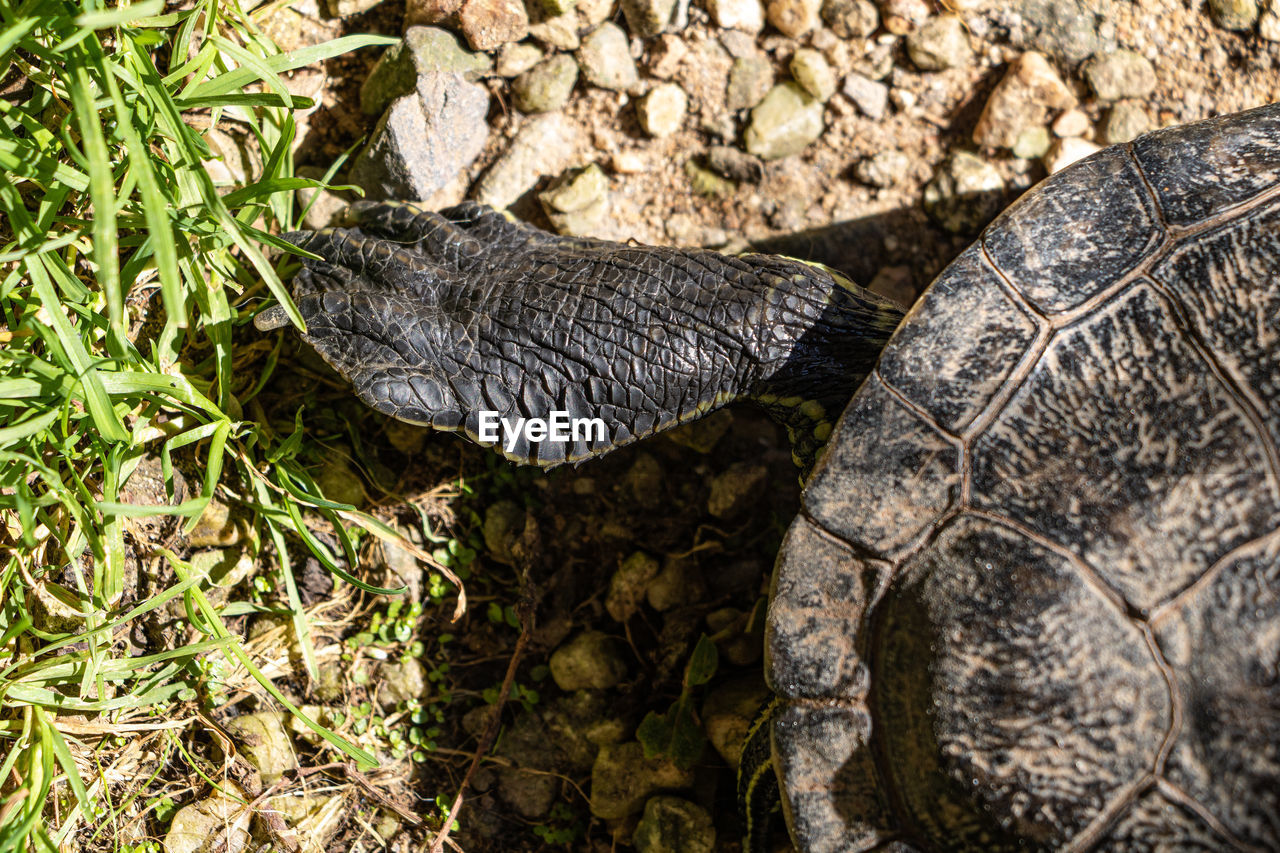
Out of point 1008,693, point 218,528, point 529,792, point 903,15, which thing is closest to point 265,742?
point 218,528

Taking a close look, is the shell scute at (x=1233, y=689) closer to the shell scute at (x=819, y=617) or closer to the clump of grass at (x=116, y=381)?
the shell scute at (x=819, y=617)

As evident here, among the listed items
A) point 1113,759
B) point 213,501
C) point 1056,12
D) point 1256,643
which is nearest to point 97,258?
point 213,501

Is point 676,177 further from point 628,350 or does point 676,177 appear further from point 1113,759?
point 1113,759

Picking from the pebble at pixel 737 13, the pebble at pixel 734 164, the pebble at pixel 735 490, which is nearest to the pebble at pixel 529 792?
the pebble at pixel 735 490

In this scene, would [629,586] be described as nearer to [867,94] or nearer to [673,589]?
[673,589]

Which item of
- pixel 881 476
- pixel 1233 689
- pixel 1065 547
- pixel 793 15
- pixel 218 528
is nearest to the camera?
pixel 1233 689

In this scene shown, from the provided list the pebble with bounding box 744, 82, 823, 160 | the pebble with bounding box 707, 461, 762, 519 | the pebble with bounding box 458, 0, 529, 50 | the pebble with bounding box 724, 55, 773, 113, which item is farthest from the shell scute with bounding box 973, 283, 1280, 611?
the pebble with bounding box 458, 0, 529, 50
